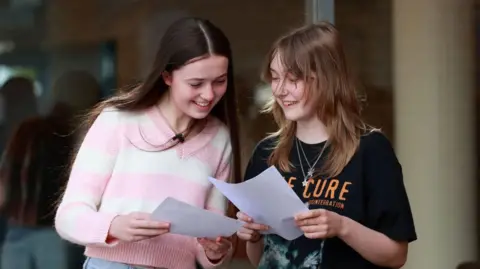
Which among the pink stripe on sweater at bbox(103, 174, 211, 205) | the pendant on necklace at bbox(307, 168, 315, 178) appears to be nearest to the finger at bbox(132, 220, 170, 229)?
the pink stripe on sweater at bbox(103, 174, 211, 205)

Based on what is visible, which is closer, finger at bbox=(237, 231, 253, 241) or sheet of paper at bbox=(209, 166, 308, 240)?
sheet of paper at bbox=(209, 166, 308, 240)

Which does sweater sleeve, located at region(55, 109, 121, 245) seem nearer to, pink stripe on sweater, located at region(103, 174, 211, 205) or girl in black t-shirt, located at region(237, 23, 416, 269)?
pink stripe on sweater, located at region(103, 174, 211, 205)

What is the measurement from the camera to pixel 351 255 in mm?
1744

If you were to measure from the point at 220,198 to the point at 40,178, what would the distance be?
1.47 meters

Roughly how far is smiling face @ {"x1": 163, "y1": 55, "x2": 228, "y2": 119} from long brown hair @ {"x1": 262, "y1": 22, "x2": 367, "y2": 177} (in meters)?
0.15

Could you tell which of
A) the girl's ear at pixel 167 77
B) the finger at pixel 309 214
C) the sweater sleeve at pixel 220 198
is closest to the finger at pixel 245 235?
the sweater sleeve at pixel 220 198

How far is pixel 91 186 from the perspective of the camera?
1784 millimetres

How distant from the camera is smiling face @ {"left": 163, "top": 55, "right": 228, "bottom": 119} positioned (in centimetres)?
179

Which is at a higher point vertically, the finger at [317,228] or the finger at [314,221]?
the finger at [314,221]

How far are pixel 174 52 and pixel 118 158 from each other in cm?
30

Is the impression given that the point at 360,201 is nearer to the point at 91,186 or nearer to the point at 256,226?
the point at 256,226

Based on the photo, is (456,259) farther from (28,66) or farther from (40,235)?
(28,66)

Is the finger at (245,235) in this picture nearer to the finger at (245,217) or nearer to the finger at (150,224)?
the finger at (245,217)

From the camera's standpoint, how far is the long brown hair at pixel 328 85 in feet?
5.72
